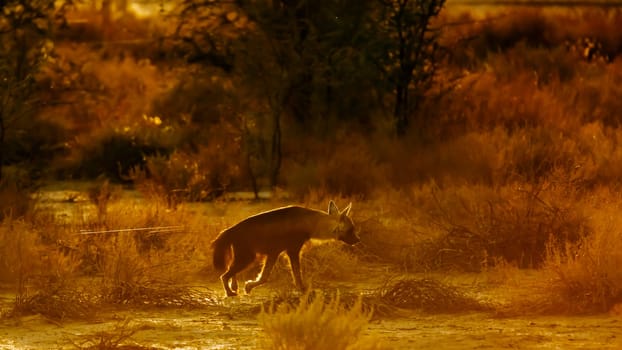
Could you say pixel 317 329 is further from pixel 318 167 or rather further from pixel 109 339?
pixel 318 167

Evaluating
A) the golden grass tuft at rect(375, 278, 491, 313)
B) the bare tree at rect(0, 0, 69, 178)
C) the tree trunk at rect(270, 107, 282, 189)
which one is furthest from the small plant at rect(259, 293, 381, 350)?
the tree trunk at rect(270, 107, 282, 189)

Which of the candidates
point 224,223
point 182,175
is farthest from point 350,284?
point 182,175

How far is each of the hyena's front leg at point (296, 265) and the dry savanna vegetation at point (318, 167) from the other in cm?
17

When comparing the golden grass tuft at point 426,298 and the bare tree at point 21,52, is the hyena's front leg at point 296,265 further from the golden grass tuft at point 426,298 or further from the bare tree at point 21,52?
the bare tree at point 21,52

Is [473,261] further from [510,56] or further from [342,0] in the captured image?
[510,56]

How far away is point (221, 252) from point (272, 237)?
47 centimetres

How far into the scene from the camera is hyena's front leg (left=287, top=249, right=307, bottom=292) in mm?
12633

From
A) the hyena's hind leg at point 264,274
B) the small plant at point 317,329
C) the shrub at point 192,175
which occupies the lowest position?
the shrub at point 192,175

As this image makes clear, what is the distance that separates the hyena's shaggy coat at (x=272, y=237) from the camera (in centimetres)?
1248

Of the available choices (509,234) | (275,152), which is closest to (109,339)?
(509,234)

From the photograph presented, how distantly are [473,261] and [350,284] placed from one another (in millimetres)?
1443

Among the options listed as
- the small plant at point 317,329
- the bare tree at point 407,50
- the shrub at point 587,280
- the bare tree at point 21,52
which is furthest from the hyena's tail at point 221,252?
the bare tree at point 407,50

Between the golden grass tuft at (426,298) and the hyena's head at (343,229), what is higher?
the hyena's head at (343,229)

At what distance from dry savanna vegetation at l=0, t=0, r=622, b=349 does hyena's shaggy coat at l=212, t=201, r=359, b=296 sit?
0.99 feet
